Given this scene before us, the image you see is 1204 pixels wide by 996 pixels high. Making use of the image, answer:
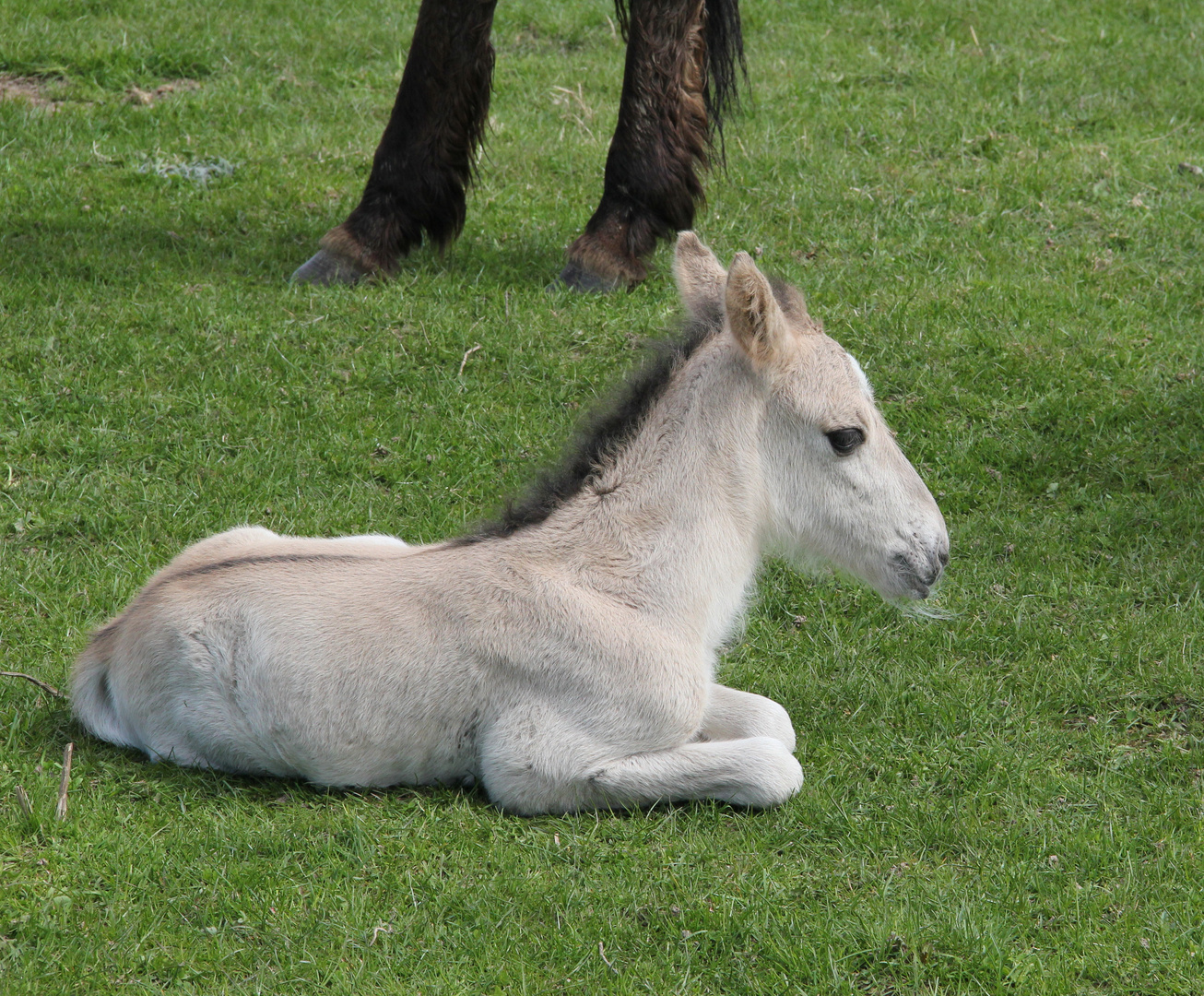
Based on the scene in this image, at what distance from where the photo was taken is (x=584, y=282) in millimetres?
7723

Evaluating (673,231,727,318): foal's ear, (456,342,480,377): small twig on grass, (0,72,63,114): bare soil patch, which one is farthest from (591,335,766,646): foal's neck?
(0,72,63,114): bare soil patch

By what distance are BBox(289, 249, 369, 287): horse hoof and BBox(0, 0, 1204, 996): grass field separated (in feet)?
0.47

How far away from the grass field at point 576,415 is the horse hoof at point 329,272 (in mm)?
144

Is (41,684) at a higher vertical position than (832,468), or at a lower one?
lower

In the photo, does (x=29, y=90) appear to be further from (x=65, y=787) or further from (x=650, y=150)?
(x=65, y=787)

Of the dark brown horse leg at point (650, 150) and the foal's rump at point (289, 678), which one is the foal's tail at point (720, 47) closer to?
the dark brown horse leg at point (650, 150)

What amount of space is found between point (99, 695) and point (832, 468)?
8.15 feet

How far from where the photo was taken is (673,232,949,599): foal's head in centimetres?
427

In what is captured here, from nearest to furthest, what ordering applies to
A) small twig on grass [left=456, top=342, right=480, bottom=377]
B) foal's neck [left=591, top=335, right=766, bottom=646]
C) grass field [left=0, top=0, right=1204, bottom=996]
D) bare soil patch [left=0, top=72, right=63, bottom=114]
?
1. grass field [left=0, top=0, right=1204, bottom=996]
2. foal's neck [left=591, top=335, right=766, bottom=646]
3. small twig on grass [left=456, top=342, right=480, bottom=377]
4. bare soil patch [left=0, top=72, right=63, bottom=114]

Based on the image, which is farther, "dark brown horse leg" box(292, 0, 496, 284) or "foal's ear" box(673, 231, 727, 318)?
"dark brown horse leg" box(292, 0, 496, 284)

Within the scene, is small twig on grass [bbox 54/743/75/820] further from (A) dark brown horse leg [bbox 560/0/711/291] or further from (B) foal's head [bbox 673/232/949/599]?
(A) dark brown horse leg [bbox 560/0/711/291]

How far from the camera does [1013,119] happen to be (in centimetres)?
1001

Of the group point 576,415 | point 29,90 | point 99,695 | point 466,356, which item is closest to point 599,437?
point 99,695

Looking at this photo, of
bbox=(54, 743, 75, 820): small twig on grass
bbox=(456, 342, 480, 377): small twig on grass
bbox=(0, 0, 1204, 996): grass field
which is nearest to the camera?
bbox=(0, 0, 1204, 996): grass field
